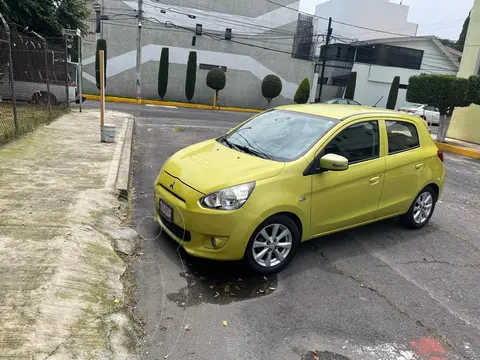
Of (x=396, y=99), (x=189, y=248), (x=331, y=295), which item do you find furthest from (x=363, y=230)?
(x=396, y=99)

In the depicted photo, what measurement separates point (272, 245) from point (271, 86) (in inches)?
1042

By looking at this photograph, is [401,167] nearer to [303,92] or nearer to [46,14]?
[46,14]

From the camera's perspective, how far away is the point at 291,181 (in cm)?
404

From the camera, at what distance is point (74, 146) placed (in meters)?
8.15

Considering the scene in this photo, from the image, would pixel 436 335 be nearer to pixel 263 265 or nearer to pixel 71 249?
pixel 263 265

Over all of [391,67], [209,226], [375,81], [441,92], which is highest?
[391,67]

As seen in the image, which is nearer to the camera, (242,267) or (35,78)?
(242,267)

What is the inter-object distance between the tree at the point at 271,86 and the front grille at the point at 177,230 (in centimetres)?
2614

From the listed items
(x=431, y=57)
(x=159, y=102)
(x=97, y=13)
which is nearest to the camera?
(x=159, y=102)

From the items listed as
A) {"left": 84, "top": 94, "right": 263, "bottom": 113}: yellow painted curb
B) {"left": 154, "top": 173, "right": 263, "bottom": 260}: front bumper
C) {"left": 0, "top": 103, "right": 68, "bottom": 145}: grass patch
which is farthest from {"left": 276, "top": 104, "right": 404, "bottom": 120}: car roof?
{"left": 84, "top": 94, "right": 263, "bottom": 113}: yellow painted curb

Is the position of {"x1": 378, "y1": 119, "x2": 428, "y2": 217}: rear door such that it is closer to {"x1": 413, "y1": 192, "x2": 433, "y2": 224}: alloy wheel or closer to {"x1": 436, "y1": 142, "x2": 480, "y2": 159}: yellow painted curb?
{"x1": 413, "y1": 192, "x2": 433, "y2": 224}: alloy wheel

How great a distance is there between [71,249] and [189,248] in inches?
43.4

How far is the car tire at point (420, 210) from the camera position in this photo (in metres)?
5.50

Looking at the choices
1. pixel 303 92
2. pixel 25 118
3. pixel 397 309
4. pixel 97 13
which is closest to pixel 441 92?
pixel 397 309
